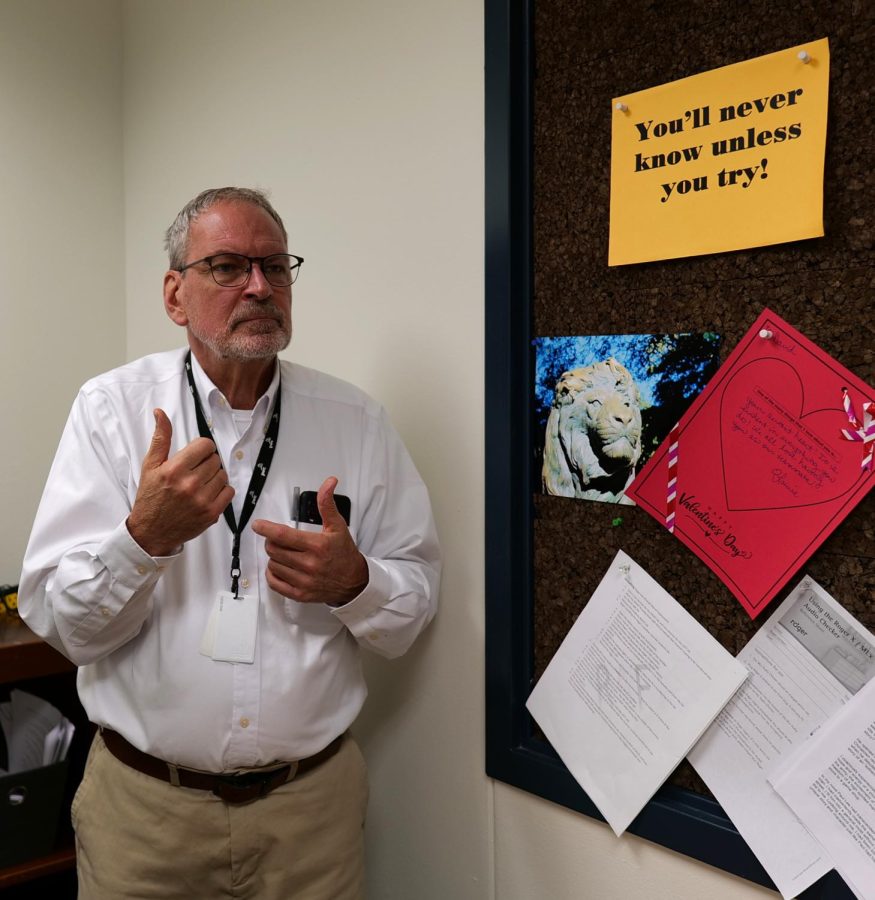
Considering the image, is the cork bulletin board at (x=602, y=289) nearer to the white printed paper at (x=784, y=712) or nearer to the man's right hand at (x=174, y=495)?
the white printed paper at (x=784, y=712)

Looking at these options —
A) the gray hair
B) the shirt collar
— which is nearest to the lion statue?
the shirt collar

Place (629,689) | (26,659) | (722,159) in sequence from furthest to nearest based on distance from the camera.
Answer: (26,659)
(629,689)
(722,159)

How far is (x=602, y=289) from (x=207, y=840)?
1079 mm

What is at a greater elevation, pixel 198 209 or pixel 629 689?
pixel 198 209

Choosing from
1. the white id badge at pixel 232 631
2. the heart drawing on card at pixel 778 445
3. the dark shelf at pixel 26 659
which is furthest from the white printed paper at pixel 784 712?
the dark shelf at pixel 26 659

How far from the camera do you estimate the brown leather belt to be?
1345mm

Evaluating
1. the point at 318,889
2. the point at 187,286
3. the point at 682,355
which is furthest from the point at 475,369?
the point at 318,889

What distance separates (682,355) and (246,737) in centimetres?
88

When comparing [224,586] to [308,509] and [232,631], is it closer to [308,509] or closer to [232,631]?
[232,631]

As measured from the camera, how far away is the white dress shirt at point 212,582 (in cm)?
129

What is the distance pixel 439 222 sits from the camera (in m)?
1.54

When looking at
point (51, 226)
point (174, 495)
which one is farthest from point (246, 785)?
point (51, 226)

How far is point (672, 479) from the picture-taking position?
1.22m

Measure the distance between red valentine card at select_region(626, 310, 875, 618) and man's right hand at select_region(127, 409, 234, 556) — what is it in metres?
0.65
